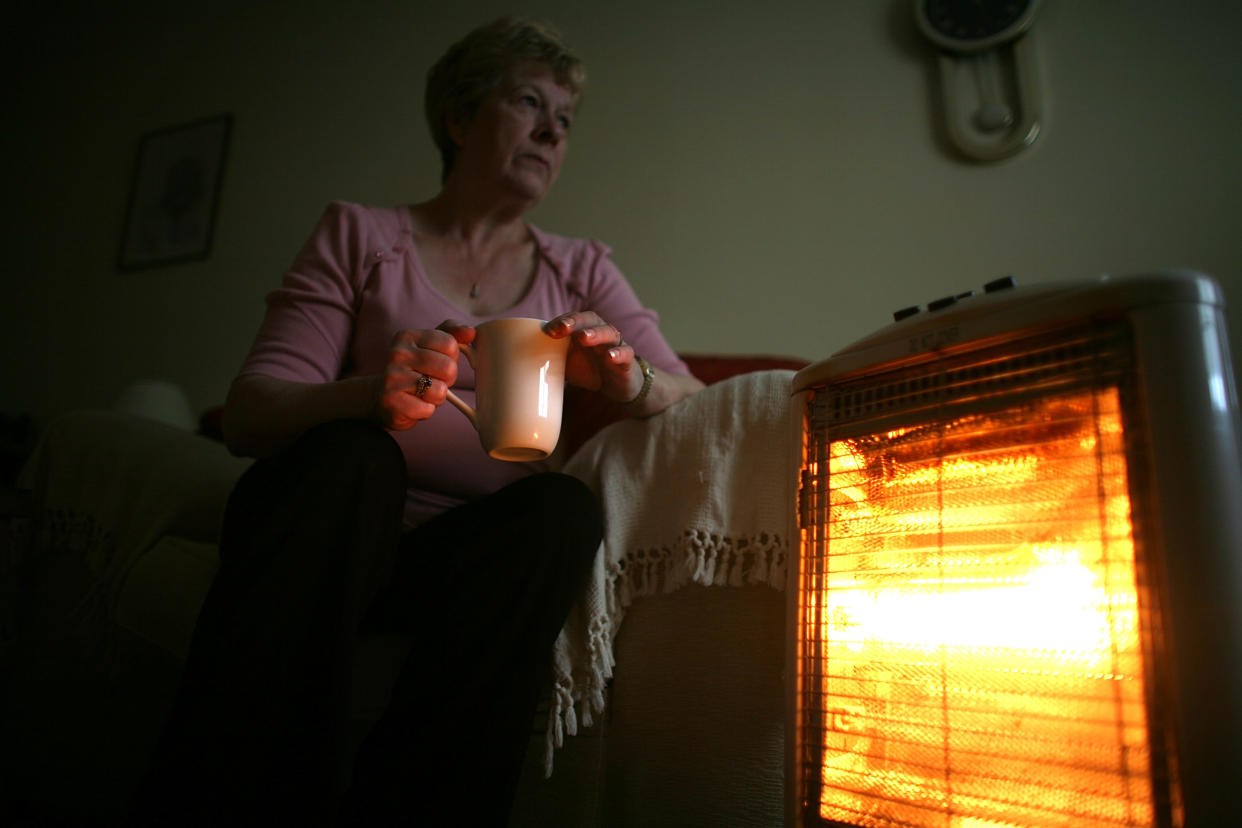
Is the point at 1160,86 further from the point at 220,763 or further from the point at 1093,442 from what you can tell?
the point at 220,763

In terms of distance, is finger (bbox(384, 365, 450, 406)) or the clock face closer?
finger (bbox(384, 365, 450, 406))

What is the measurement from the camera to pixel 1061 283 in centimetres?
46

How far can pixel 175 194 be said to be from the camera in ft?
7.93

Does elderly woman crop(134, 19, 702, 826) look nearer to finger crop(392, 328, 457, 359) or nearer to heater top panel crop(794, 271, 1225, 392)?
finger crop(392, 328, 457, 359)

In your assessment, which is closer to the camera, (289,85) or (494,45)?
(494,45)

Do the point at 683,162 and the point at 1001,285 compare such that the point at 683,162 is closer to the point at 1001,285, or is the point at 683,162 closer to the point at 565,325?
the point at 565,325

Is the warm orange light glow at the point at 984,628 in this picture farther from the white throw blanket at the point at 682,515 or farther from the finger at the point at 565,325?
the finger at the point at 565,325

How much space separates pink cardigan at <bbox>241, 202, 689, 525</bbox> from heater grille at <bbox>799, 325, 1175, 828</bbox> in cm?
46

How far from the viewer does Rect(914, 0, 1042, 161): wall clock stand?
154cm

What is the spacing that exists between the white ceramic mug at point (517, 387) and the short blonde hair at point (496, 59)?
60 centimetres

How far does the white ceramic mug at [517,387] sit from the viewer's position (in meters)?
0.65

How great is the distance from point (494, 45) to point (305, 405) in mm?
624

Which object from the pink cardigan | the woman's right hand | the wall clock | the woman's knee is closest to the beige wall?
the wall clock

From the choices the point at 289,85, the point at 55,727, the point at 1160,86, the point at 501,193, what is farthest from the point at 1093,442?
the point at 289,85
